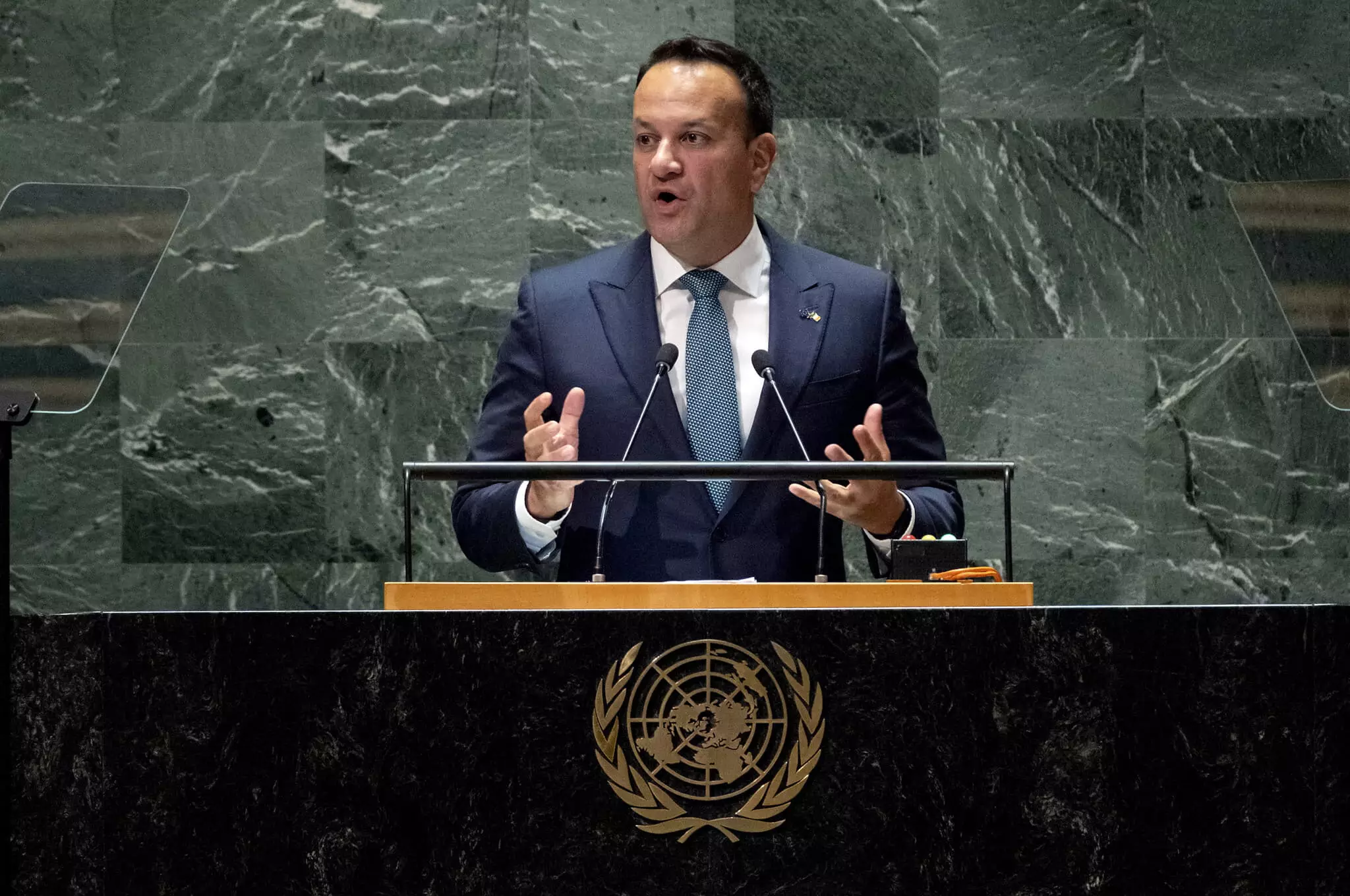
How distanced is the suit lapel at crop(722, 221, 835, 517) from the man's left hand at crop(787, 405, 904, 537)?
356mm

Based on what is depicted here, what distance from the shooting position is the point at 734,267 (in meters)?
3.70

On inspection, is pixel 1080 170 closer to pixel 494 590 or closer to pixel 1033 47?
pixel 1033 47

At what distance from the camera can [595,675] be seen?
2.32 metres

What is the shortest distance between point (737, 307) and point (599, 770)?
1.59 metres

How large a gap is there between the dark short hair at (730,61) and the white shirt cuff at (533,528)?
3.74 ft

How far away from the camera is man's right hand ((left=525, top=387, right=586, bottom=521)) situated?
287cm

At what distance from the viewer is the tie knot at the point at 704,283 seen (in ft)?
11.9

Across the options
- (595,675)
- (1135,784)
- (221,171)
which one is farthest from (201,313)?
(1135,784)

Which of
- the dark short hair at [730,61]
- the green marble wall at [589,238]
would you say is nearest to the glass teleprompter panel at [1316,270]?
the dark short hair at [730,61]

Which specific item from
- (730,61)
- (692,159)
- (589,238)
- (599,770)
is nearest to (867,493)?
(599,770)

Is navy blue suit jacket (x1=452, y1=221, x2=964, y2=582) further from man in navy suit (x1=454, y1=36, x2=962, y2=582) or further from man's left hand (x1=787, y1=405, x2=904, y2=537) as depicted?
man's left hand (x1=787, y1=405, x2=904, y2=537)

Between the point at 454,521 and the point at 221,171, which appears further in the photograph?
the point at 221,171

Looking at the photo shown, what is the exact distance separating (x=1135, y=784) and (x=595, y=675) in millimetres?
788

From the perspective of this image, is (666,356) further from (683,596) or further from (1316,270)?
(1316,270)
